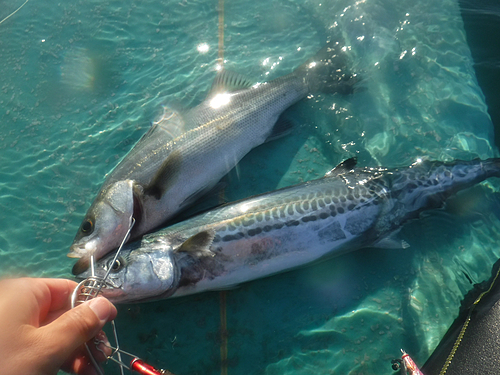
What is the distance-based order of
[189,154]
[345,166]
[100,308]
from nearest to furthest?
1. [100,308]
2. [189,154]
3. [345,166]

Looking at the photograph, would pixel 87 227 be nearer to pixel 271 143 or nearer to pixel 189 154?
pixel 189 154

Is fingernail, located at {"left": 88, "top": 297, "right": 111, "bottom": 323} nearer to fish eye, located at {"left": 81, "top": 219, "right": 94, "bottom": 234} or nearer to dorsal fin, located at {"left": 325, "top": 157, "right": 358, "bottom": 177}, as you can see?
fish eye, located at {"left": 81, "top": 219, "right": 94, "bottom": 234}

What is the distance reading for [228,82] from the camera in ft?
13.6

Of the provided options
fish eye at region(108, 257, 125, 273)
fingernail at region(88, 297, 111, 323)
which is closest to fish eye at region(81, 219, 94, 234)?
fish eye at region(108, 257, 125, 273)

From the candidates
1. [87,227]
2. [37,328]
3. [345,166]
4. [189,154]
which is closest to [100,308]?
[37,328]

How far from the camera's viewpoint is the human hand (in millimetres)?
1777

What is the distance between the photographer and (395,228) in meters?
3.40

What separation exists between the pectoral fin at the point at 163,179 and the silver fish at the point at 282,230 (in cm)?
40

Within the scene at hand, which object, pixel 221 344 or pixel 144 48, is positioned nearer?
pixel 221 344

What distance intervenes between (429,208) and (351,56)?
7.22ft

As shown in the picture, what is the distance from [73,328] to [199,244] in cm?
125

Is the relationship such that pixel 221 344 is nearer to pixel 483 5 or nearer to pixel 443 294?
pixel 443 294

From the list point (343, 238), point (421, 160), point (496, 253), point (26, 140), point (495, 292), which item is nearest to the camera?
point (495, 292)

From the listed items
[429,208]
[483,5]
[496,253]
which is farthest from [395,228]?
[483,5]
